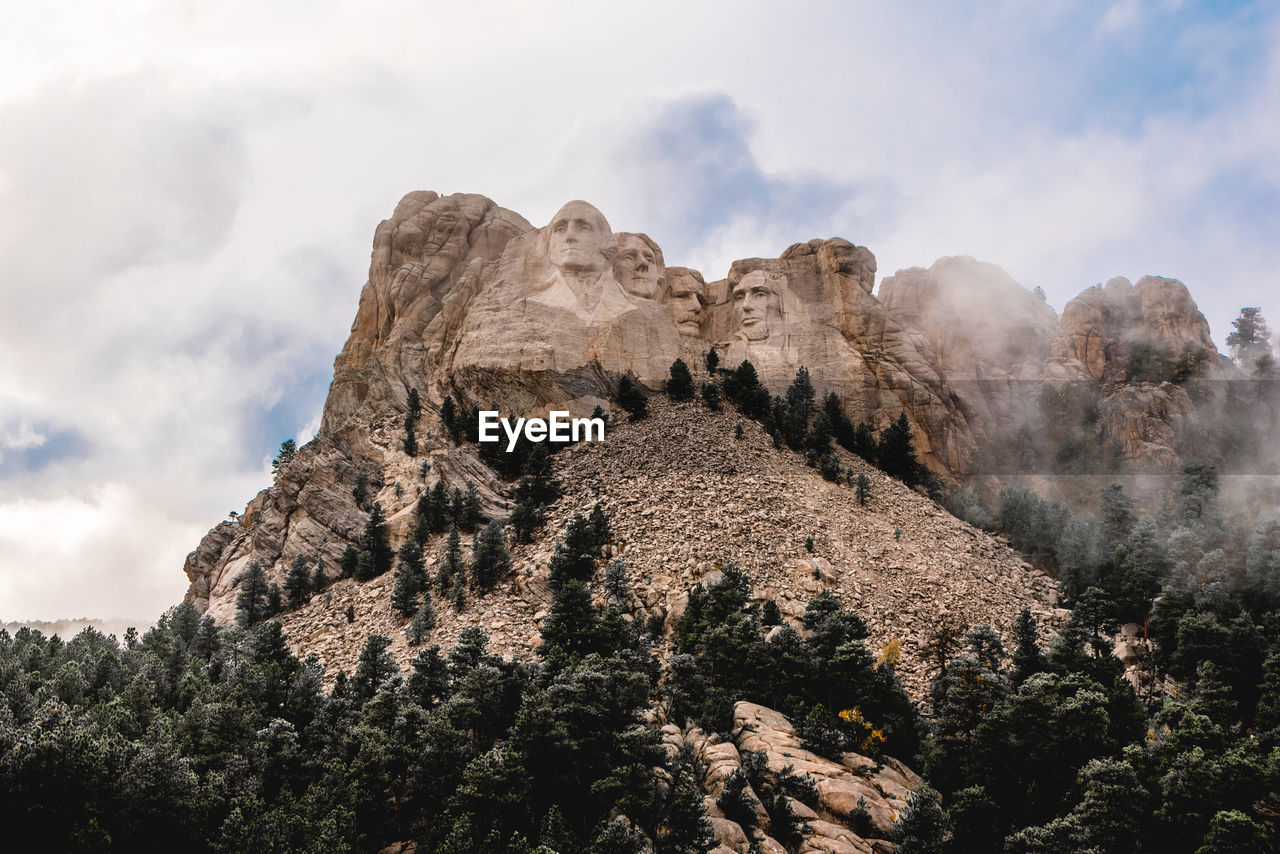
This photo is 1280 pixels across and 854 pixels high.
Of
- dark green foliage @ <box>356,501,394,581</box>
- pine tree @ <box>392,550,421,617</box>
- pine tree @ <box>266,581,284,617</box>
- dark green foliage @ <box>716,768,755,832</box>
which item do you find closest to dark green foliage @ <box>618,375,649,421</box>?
dark green foliage @ <box>356,501,394,581</box>

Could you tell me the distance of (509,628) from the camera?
51594mm

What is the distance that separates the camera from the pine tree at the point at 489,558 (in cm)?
5650

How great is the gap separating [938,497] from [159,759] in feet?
217

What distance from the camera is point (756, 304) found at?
92875 mm

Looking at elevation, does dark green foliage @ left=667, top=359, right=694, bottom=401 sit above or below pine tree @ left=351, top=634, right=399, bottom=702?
above

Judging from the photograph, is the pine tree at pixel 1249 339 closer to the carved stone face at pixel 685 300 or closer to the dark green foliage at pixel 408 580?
the carved stone face at pixel 685 300

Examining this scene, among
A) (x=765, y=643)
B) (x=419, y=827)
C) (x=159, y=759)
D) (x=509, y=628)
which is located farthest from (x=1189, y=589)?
(x=159, y=759)

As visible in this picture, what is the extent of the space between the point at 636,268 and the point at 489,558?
42158mm

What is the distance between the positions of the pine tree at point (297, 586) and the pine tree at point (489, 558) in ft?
42.7

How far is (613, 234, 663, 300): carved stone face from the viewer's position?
88125 mm

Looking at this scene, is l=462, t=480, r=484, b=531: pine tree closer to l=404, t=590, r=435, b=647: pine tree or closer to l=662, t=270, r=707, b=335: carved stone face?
l=404, t=590, r=435, b=647: pine tree

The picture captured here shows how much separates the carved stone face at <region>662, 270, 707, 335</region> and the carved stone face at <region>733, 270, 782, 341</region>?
166 inches

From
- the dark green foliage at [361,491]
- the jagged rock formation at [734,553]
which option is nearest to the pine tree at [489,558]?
the jagged rock formation at [734,553]

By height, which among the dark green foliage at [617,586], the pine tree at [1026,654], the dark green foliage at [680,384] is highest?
the dark green foliage at [680,384]
